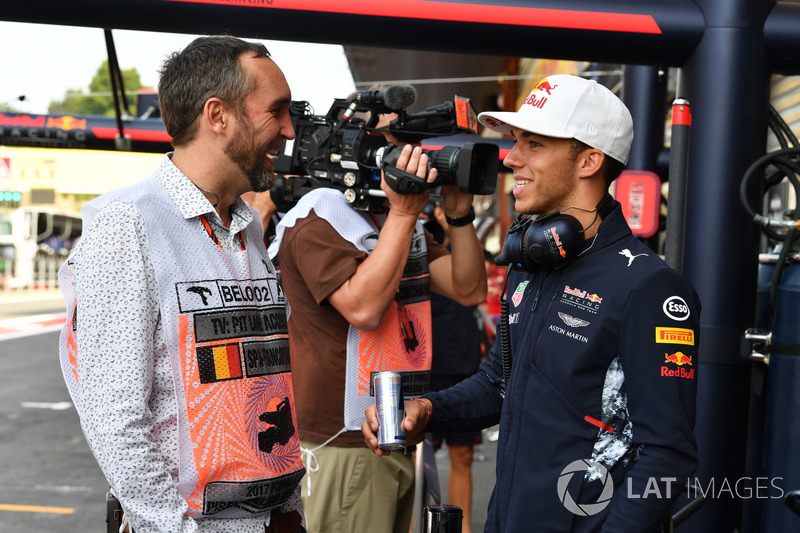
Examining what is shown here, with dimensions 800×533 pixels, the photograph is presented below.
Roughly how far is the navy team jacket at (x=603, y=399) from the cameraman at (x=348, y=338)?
848 mm

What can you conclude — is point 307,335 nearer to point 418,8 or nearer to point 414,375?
point 414,375

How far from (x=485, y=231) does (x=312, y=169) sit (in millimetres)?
9868

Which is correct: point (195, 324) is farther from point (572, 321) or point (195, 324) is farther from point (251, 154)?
point (572, 321)

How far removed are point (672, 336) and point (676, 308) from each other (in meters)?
0.07

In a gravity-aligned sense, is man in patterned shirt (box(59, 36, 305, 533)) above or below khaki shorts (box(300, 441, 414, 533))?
above

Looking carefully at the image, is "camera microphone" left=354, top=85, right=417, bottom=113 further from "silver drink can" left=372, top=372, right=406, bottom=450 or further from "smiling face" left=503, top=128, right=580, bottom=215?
"silver drink can" left=372, top=372, right=406, bottom=450

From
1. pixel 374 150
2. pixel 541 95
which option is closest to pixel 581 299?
pixel 541 95

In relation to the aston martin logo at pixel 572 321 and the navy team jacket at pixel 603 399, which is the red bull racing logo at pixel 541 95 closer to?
the navy team jacket at pixel 603 399

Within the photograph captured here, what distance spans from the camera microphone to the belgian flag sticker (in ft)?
4.44

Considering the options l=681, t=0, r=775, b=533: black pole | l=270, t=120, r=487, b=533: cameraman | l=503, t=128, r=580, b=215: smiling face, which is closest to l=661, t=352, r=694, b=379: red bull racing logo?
l=503, t=128, r=580, b=215: smiling face

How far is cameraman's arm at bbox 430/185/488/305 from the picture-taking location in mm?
3381

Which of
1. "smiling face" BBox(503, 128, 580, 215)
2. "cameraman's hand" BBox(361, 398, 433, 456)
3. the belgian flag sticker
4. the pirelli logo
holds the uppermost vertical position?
"smiling face" BBox(503, 128, 580, 215)

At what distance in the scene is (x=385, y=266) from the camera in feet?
9.55

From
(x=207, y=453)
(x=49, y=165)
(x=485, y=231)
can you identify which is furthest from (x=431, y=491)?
(x=485, y=231)
